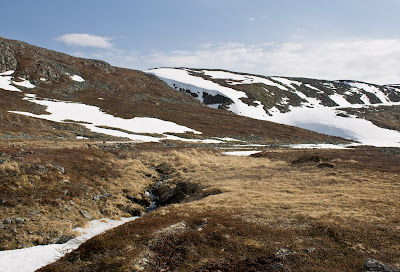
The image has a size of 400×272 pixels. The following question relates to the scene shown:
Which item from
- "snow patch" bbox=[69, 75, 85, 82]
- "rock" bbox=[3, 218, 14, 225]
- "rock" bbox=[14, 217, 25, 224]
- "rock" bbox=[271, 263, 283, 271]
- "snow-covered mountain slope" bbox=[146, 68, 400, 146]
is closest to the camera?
"rock" bbox=[271, 263, 283, 271]

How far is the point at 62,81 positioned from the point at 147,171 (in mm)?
90306

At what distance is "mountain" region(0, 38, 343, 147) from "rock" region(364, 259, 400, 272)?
46865mm

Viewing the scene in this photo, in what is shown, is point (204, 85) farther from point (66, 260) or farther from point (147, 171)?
point (66, 260)

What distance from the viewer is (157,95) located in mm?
128125

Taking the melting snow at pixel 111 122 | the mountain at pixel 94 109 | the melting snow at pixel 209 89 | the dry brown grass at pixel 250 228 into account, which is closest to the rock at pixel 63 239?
the dry brown grass at pixel 250 228

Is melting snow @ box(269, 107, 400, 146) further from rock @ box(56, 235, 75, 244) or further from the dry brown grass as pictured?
rock @ box(56, 235, 75, 244)

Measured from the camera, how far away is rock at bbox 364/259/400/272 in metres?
8.28

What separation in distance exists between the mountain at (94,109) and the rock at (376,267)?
154ft

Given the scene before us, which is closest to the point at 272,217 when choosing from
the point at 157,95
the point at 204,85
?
the point at 157,95

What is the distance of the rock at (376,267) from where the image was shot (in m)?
8.28

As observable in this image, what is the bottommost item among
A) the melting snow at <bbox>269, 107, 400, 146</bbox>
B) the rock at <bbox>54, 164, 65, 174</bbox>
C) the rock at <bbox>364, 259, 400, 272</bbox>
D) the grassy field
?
the rock at <bbox>54, 164, 65, 174</bbox>

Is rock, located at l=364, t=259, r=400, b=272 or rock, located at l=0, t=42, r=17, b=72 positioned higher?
rock, located at l=0, t=42, r=17, b=72

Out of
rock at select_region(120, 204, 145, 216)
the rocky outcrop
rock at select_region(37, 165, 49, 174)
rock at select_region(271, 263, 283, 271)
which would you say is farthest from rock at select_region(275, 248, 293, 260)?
the rocky outcrop

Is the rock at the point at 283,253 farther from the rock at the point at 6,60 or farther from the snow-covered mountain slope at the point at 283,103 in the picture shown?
the rock at the point at 6,60
